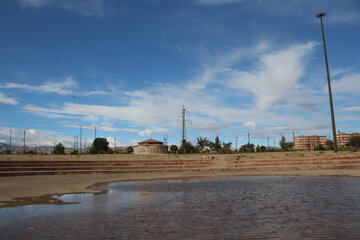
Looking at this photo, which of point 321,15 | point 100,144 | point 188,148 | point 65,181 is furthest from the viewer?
point 100,144

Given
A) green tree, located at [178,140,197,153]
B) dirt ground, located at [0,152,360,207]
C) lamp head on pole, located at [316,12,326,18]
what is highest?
lamp head on pole, located at [316,12,326,18]

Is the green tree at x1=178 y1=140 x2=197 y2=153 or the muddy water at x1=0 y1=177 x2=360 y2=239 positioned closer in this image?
the muddy water at x1=0 y1=177 x2=360 y2=239

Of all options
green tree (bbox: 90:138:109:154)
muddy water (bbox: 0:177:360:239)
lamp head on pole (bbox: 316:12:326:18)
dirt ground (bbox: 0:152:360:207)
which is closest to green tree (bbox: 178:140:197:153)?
green tree (bbox: 90:138:109:154)

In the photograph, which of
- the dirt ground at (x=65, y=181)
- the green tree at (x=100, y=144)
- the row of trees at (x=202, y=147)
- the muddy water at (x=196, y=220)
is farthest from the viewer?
the green tree at (x=100, y=144)

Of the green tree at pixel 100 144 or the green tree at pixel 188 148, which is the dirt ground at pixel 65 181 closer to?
the green tree at pixel 188 148

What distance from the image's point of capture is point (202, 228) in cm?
512

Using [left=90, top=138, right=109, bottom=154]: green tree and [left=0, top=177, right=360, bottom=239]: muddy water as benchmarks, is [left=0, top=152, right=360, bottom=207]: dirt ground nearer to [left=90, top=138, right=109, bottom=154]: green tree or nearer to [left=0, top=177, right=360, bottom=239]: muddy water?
[left=0, top=177, right=360, bottom=239]: muddy water

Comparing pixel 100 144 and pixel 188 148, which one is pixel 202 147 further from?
pixel 100 144

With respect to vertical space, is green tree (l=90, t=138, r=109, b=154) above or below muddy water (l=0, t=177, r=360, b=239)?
above

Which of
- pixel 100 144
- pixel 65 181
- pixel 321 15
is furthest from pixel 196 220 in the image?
pixel 100 144

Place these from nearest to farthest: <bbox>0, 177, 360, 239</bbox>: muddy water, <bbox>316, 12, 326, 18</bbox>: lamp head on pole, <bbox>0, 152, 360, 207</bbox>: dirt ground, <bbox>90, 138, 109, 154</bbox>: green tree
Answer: <bbox>0, 177, 360, 239</bbox>: muddy water < <bbox>0, 152, 360, 207</bbox>: dirt ground < <bbox>316, 12, 326, 18</bbox>: lamp head on pole < <bbox>90, 138, 109, 154</bbox>: green tree

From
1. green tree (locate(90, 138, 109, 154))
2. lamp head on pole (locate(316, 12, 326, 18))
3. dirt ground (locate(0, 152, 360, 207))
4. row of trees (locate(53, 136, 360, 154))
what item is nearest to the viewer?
dirt ground (locate(0, 152, 360, 207))

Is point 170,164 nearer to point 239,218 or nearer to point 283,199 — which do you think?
point 283,199

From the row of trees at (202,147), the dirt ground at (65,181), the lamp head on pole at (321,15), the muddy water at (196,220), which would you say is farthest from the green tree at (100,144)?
the muddy water at (196,220)
